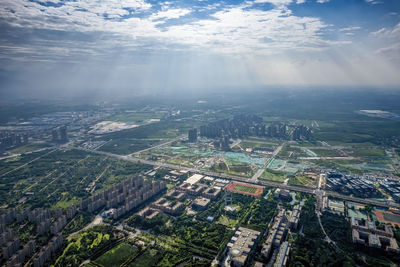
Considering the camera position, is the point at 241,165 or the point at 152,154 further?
the point at 152,154

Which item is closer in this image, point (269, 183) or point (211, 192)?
point (211, 192)

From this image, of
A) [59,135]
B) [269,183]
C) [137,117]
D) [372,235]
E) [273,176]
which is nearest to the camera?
[372,235]

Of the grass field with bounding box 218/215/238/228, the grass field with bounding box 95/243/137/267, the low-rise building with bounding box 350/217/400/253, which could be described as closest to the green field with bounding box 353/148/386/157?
the low-rise building with bounding box 350/217/400/253

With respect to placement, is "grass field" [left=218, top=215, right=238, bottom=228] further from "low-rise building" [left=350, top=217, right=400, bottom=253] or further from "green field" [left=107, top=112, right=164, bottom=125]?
"green field" [left=107, top=112, right=164, bottom=125]

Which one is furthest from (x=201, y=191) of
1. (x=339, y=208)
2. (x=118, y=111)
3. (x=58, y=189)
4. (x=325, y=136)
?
(x=118, y=111)

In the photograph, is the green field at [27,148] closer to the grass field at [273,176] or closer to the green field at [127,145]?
the green field at [127,145]

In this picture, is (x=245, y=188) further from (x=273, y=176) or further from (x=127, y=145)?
(x=127, y=145)

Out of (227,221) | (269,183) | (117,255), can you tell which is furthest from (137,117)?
(117,255)

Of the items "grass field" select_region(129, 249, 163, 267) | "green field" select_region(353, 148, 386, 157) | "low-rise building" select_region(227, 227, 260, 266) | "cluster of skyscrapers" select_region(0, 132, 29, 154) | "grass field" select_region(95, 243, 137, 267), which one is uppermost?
"green field" select_region(353, 148, 386, 157)

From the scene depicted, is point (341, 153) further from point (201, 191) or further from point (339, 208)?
point (201, 191)
